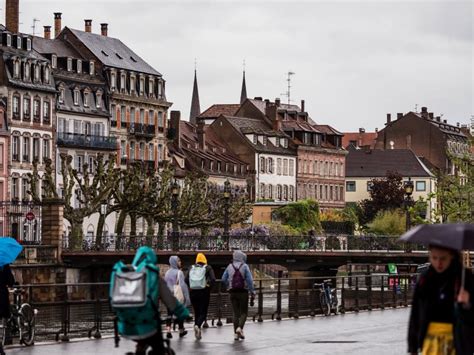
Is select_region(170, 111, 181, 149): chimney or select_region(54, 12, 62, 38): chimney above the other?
select_region(54, 12, 62, 38): chimney

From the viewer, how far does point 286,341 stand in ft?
103

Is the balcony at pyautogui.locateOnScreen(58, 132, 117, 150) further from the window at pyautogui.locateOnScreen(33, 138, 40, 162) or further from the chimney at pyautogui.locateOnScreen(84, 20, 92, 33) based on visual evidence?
the chimney at pyautogui.locateOnScreen(84, 20, 92, 33)

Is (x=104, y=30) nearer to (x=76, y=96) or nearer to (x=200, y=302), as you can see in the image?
(x=76, y=96)

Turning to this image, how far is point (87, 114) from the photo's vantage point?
118688 millimetres

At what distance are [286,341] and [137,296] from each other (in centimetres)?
1421

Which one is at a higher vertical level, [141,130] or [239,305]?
[141,130]

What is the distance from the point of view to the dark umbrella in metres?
15.6

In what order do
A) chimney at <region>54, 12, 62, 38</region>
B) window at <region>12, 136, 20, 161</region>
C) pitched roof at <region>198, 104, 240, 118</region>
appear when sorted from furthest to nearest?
pitched roof at <region>198, 104, 240, 118</region> → chimney at <region>54, 12, 62, 38</region> → window at <region>12, 136, 20, 161</region>

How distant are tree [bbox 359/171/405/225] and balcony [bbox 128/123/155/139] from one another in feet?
141

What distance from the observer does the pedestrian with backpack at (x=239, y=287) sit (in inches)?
1252

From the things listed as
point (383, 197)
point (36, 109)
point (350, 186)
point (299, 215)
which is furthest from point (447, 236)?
point (350, 186)

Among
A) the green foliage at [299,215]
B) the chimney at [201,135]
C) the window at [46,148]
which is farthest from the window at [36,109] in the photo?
the chimney at [201,135]

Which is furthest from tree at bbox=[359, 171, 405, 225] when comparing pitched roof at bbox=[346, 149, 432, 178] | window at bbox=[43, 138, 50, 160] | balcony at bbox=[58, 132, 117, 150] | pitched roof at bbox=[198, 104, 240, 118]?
window at bbox=[43, 138, 50, 160]

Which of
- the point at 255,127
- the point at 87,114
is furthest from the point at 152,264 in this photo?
the point at 255,127
